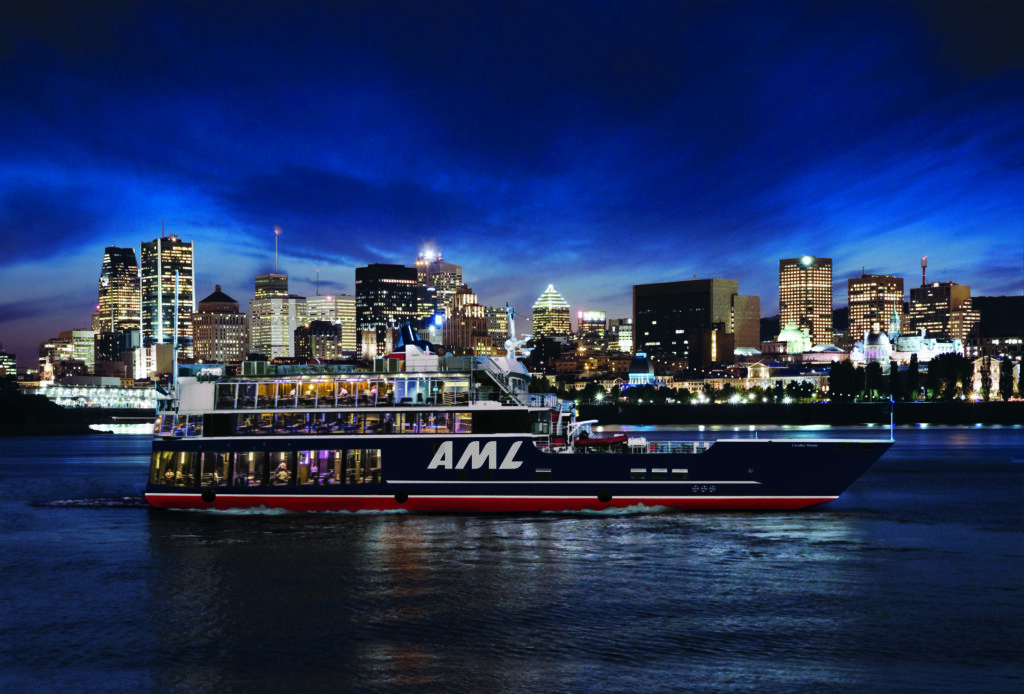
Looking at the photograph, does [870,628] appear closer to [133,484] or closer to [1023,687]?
[1023,687]

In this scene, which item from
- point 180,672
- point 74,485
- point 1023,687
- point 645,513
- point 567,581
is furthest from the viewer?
point 74,485

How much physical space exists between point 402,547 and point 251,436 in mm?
11309

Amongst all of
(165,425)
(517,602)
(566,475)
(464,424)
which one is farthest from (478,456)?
(165,425)

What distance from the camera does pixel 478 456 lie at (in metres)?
46.8

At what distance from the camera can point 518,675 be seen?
24.8 m

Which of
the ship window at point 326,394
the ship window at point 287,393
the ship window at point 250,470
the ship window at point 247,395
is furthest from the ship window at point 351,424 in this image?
the ship window at point 247,395

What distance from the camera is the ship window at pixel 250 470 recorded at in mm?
48969

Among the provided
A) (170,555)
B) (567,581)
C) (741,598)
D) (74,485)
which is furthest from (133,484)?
(741,598)

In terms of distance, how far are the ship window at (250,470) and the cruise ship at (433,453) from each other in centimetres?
5

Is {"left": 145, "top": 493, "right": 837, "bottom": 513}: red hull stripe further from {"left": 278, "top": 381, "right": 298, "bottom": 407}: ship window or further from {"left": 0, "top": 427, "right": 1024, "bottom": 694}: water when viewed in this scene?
{"left": 278, "top": 381, "right": 298, "bottom": 407}: ship window

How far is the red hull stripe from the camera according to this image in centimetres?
4633

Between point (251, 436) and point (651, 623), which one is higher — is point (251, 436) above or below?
above

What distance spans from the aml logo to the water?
8.78 ft

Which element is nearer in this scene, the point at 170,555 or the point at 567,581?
the point at 567,581
